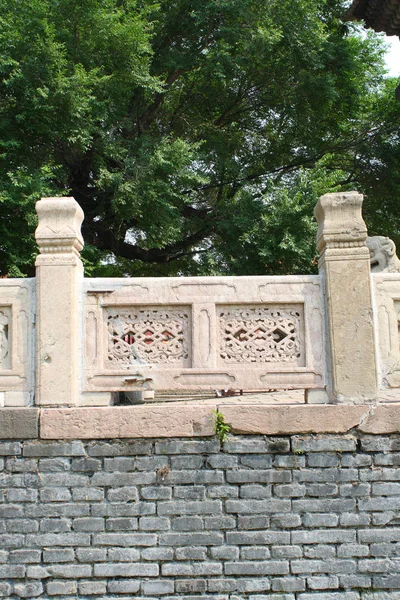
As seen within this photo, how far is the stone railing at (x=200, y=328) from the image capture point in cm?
450

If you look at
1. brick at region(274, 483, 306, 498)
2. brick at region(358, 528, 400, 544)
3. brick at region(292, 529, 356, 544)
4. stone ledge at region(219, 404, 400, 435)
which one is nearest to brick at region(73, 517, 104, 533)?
stone ledge at region(219, 404, 400, 435)

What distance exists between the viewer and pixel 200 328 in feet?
15.1

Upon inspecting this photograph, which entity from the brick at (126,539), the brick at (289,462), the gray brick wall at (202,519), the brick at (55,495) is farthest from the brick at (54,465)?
the brick at (289,462)

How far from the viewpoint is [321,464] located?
4426 millimetres

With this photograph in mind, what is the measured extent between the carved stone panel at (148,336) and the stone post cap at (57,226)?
0.60 meters

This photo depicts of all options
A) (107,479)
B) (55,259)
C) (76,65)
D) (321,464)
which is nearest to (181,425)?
(107,479)

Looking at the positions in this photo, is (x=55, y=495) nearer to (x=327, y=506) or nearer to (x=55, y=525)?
(x=55, y=525)

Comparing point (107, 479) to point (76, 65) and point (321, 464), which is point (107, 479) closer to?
point (321, 464)

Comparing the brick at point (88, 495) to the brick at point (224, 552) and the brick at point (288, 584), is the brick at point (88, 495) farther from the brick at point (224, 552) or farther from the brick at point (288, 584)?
the brick at point (288, 584)

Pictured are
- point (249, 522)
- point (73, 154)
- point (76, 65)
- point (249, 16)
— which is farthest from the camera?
point (249, 16)

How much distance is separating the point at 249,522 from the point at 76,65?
7.51 m

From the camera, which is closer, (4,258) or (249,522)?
(249,522)

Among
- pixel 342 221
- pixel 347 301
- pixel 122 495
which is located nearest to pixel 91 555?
pixel 122 495

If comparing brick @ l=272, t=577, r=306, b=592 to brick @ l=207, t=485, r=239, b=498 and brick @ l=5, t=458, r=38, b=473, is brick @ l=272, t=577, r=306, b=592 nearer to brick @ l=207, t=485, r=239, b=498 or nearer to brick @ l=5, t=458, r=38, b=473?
brick @ l=207, t=485, r=239, b=498
